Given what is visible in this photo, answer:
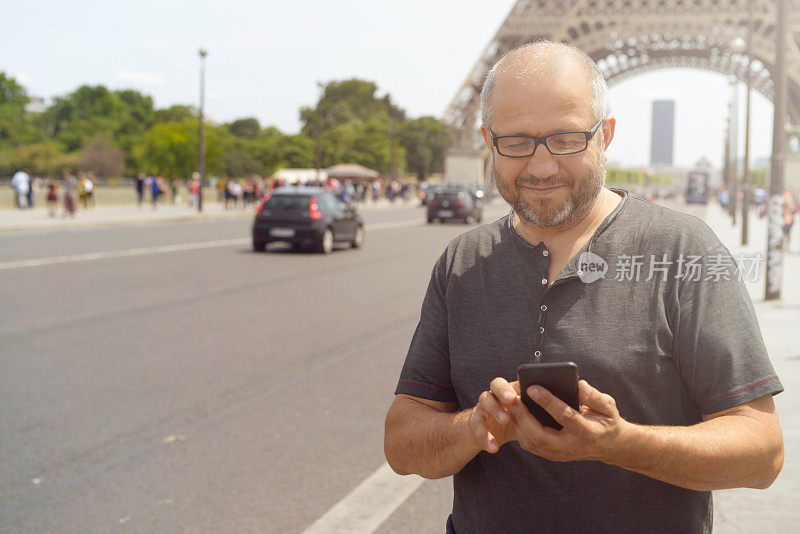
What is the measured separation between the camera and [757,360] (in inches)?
64.6

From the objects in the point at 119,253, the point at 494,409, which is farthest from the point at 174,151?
the point at 494,409

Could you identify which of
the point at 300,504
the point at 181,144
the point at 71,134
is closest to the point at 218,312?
the point at 300,504

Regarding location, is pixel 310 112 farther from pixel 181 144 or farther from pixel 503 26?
pixel 503 26

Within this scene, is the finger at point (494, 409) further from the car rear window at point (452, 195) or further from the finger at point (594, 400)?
the car rear window at point (452, 195)

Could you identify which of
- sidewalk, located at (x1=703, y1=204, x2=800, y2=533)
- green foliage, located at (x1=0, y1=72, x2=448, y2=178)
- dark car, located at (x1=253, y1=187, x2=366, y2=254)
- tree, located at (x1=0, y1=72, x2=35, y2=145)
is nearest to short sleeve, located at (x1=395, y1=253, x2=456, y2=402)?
sidewalk, located at (x1=703, y1=204, x2=800, y2=533)

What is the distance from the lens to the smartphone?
1.45 meters

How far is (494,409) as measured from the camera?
1567 millimetres

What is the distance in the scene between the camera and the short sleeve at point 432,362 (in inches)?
74.5

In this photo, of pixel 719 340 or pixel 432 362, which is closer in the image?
pixel 719 340

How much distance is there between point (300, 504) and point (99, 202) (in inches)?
1613

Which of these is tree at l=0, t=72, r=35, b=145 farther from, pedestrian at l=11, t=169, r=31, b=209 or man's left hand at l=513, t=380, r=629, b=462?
man's left hand at l=513, t=380, r=629, b=462

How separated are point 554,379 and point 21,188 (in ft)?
119

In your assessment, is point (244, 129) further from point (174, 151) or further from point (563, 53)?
point (563, 53)

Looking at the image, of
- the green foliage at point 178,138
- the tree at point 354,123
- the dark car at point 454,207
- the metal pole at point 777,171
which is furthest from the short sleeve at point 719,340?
the tree at point 354,123
